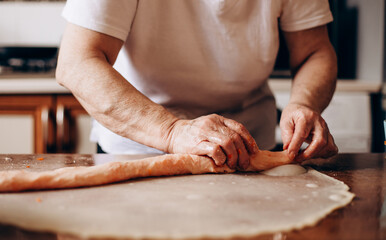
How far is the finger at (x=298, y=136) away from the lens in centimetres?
88

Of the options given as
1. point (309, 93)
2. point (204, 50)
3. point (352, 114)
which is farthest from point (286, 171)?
point (352, 114)

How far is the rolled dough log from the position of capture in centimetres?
67

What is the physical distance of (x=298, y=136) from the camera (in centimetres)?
89

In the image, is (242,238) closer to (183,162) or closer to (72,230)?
(72,230)

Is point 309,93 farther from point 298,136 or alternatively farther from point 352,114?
point 352,114

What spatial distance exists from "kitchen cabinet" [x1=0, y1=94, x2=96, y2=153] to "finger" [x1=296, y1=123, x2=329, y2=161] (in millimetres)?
1311

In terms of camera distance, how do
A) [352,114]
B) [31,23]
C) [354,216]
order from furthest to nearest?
[31,23] < [352,114] < [354,216]

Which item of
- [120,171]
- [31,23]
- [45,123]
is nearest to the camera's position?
[120,171]

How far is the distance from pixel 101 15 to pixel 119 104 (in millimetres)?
215

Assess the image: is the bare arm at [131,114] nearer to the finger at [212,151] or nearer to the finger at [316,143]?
the finger at [212,151]

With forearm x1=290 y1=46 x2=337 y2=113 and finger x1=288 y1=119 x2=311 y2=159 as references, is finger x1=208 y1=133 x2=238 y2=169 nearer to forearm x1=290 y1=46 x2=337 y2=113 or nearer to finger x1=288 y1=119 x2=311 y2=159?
finger x1=288 y1=119 x2=311 y2=159

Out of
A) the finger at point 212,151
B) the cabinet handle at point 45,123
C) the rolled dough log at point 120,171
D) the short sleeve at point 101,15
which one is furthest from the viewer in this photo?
the cabinet handle at point 45,123

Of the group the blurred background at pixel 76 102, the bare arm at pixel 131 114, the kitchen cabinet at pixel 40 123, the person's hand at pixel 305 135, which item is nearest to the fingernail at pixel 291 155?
the person's hand at pixel 305 135

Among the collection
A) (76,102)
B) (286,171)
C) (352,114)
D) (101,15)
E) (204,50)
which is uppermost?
(101,15)
